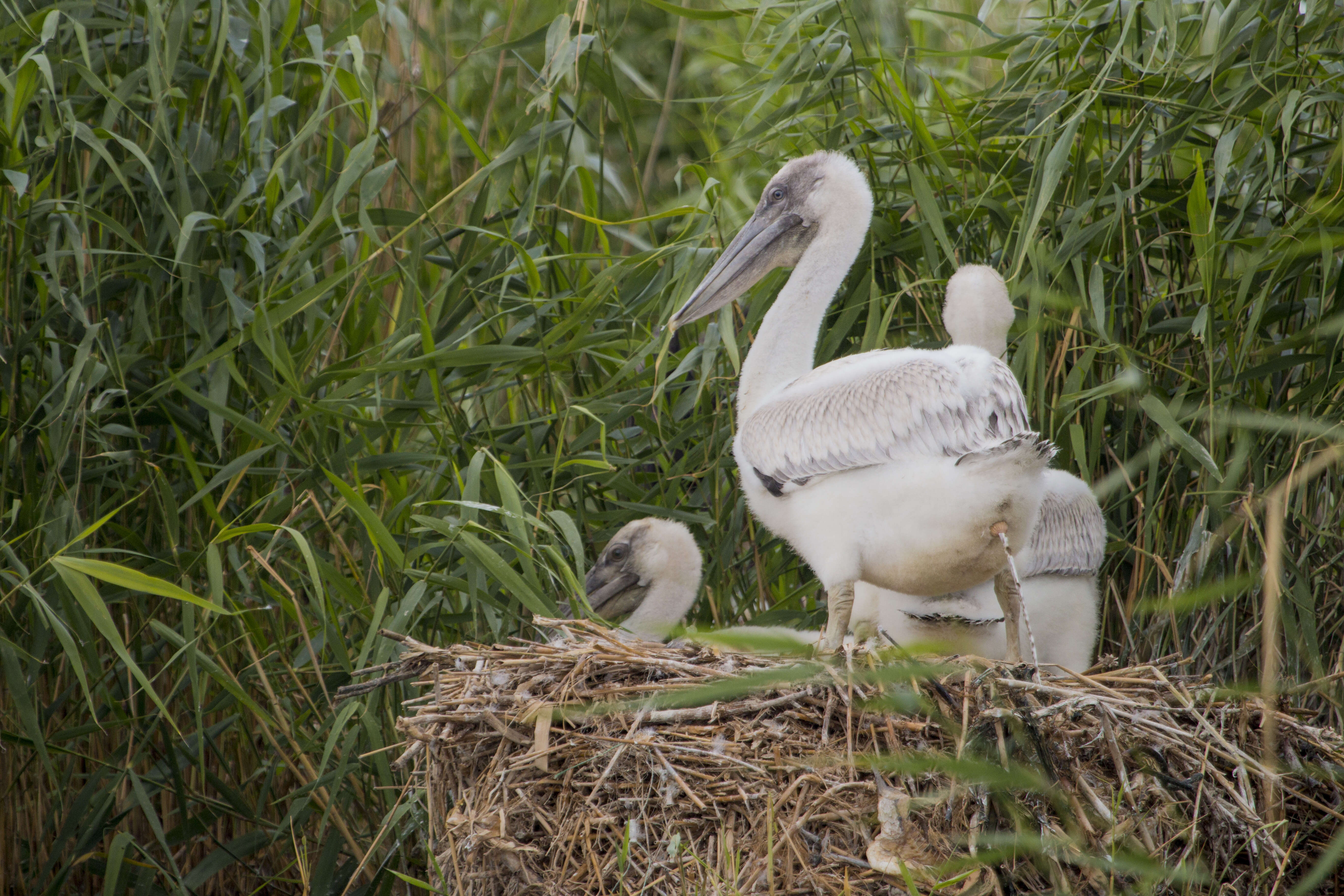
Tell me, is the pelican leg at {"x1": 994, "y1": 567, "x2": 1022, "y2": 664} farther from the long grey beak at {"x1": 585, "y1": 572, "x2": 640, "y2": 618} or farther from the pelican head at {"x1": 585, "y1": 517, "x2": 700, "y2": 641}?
the long grey beak at {"x1": 585, "y1": 572, "x2": 640, "y2": 618}

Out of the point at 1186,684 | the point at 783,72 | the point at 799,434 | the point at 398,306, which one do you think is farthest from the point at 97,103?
the point at 1186,684

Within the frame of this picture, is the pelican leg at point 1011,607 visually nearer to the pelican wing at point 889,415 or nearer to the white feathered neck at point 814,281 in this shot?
the pelican wing at point 889,415

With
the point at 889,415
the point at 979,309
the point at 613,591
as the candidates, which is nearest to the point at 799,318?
the point at 979,309

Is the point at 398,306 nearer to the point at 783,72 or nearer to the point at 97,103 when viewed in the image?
the point at 97,103

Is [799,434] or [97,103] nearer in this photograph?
[799,434]

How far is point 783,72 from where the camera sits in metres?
3.91

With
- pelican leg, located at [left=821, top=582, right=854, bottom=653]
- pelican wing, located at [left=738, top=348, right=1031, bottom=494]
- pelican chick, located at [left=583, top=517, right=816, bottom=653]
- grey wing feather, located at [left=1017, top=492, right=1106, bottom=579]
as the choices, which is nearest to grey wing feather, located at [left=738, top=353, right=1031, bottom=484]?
pelican wing, located at [left=738, top=348, right=1031, bottom=494]

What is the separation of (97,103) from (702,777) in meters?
2.79

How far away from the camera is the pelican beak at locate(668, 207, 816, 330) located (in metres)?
3.58

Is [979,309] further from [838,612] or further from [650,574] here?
[650,574]

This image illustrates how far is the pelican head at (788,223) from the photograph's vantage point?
349 centimetres

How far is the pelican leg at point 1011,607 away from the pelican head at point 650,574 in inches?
43.9

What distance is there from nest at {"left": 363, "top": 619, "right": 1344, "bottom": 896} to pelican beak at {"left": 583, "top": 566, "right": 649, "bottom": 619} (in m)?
1.12

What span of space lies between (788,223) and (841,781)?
165cm
